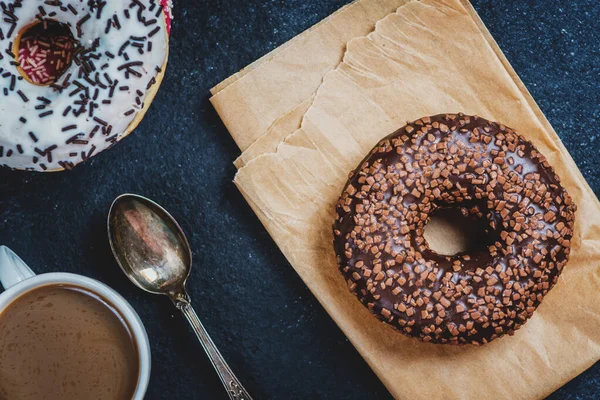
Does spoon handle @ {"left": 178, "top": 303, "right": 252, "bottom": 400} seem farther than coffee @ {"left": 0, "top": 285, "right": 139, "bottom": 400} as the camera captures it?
Yes

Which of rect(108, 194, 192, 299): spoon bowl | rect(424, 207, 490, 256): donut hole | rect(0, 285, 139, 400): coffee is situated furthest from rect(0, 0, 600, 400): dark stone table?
rect(424, 207, 490, 256): donut hole

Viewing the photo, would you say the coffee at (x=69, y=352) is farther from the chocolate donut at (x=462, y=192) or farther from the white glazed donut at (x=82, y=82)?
the chocolate donut at (x=462, y=192)

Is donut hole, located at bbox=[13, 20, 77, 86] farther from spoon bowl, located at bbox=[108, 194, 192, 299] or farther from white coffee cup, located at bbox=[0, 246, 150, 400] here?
white coffee cup, located at bbox=[0, 246, 150, 400]

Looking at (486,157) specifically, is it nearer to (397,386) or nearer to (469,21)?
(469,21)

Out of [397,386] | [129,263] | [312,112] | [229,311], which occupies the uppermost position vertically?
[312,112]

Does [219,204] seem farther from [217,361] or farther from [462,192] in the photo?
[462,192]

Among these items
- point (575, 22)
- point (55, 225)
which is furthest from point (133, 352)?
point (575, 22)
